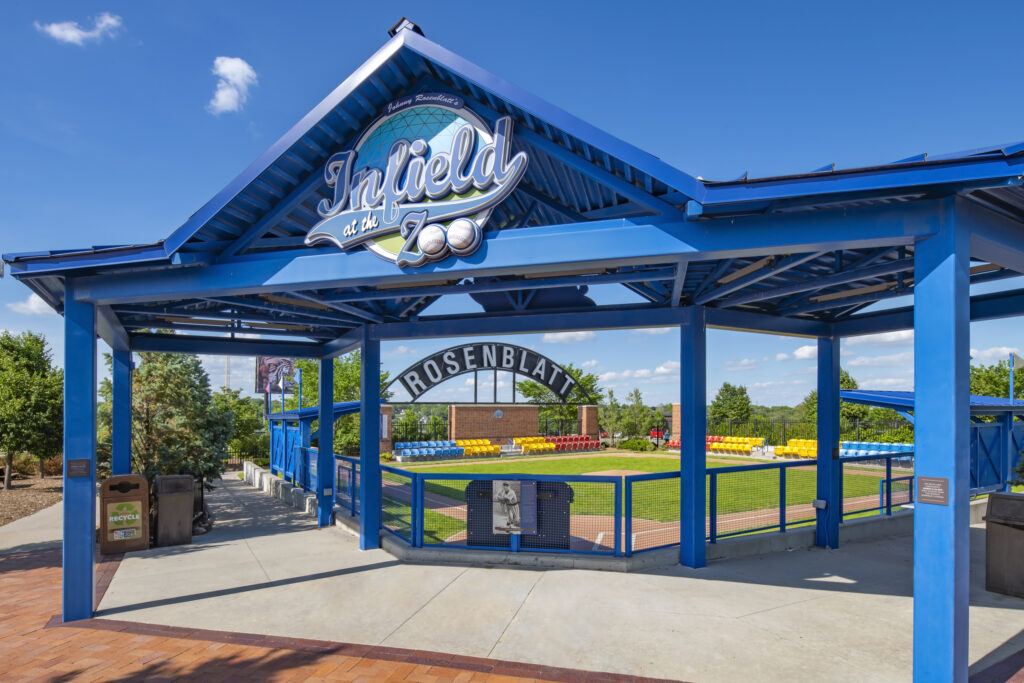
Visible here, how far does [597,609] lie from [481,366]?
26085mm

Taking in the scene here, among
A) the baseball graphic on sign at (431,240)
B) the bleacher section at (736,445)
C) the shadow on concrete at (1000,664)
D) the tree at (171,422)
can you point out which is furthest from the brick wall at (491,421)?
the shadow on concrete at (1000,664)

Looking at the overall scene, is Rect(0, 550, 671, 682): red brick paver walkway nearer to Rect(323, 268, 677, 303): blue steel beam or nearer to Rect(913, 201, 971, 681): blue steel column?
Rect(913, 201, 971, 681): blue steel column

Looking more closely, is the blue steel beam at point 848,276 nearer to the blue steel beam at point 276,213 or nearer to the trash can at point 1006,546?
the trash can at point 1006,546

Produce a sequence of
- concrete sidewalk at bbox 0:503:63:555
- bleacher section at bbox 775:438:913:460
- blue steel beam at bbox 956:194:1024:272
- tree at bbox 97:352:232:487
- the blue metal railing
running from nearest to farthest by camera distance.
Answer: blue steel beam at bbox 956:194:1024:272 < the blue metal railing < concrete sidewalk at bbox 0:503:63:555 < tree at bbox 97:352:232:487 < bleacher section at bbox 775:438:913:460

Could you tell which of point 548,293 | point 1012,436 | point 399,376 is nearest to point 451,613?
point 548,293

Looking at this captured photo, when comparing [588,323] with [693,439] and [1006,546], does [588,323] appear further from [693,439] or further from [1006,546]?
[1006,546]

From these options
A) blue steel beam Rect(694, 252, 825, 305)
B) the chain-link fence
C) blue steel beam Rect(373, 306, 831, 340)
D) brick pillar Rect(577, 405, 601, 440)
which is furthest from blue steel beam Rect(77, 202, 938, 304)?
brick pillar Rect(577, 405, 601, 440)

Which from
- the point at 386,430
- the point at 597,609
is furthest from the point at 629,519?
the point at 386,430

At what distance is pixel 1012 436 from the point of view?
16359 mm

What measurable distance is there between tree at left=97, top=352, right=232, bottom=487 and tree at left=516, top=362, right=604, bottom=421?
21.8 m

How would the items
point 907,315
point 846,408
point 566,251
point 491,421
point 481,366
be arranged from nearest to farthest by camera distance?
point 566,251
point 907,315
point 481,366
point 491,421
point 846,408

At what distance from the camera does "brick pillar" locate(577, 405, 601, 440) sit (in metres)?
41.7

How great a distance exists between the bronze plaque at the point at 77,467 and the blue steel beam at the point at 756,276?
316 inches

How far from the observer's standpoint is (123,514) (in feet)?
34.3
